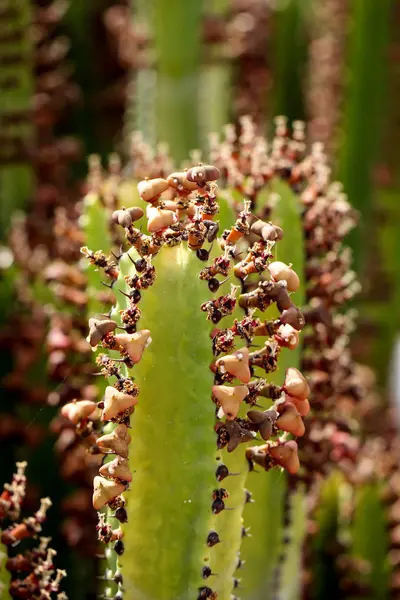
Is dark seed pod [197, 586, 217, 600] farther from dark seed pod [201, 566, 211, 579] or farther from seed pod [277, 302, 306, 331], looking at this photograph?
seed pod [277, 302, 306, 331]

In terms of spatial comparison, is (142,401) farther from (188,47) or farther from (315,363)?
(188,47)

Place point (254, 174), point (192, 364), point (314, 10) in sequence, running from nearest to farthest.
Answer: point (192, 364), point (254, 174), point (314, 10)

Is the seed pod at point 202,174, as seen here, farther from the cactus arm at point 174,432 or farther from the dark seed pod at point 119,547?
the dark seed pod at point 119,547

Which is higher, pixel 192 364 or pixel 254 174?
pixel 254 174

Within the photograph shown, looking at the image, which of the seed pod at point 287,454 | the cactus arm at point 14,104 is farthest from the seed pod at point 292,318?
the cactus arm at point 14,104

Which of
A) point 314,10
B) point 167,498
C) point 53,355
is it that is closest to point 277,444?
point 167,498

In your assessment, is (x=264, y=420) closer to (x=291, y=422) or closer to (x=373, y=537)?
(x=291, y=422)
